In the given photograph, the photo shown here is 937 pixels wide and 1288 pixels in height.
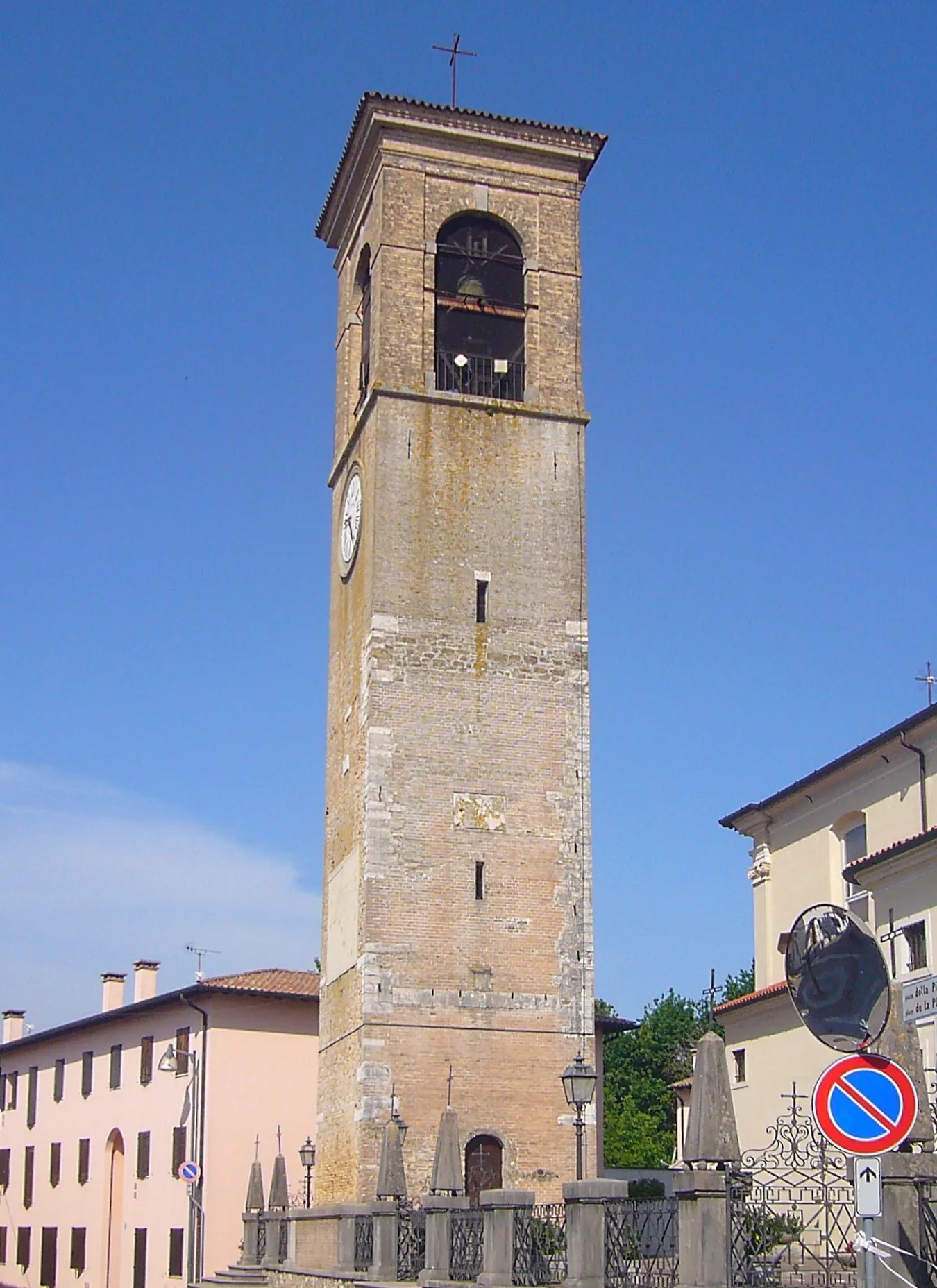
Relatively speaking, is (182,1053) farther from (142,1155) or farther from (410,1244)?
(410,1244)

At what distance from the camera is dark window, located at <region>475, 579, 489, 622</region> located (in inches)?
1195

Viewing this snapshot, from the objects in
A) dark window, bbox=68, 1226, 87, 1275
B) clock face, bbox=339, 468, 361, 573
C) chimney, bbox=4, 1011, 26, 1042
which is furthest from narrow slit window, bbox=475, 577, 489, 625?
chimney, bbox=4, 1011, 26, 1042

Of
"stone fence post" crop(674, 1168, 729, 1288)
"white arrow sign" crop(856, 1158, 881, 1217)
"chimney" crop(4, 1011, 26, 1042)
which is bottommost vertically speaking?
"stone fence post" crop(674, 1168, 729, 1288)

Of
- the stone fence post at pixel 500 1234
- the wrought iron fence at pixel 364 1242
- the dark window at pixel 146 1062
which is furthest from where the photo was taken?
the dark window at pixel 146 1062

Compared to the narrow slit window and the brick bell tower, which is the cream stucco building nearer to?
the brick bell tower

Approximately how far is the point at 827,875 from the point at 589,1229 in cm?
1739

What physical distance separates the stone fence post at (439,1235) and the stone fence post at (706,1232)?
6.71 meters

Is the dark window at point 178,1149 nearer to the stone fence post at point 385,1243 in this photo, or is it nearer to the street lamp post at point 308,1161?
the street lamp post at point 308,1161

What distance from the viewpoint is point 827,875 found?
3186 cm

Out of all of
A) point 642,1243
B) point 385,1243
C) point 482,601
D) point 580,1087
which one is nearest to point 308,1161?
point 385,1243

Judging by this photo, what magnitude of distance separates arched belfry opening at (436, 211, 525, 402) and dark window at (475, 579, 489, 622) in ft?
12.9

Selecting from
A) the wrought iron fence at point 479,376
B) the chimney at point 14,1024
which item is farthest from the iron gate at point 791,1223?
the chimney at point 14,1024

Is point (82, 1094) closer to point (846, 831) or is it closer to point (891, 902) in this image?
point (846, 831)

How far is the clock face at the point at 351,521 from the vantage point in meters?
31.8
